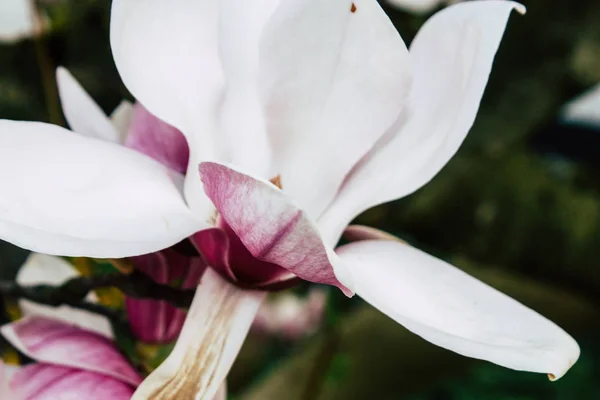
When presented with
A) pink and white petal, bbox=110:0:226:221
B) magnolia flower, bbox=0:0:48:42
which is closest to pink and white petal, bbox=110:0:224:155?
pink and white petal, bbox=110:0:226:221

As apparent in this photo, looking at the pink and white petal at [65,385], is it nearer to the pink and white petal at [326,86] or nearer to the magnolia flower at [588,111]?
the pink and white petal at [326,86]

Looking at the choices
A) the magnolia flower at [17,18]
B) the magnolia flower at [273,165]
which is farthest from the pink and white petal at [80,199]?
the magnolia flower at [17,18]

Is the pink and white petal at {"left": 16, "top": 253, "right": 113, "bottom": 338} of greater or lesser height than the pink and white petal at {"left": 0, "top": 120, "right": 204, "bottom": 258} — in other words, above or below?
below

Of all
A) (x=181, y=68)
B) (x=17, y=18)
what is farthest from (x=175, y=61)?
(x=17, y=18)

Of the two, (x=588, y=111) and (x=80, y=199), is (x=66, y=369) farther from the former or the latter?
(x=588, y=111)

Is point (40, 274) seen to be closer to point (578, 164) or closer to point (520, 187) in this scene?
point (520, 187)

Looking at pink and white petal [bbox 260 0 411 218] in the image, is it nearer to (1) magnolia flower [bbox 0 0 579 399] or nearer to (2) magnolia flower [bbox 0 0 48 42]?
(1) magnolia flower [bbox 0 0 579 399]

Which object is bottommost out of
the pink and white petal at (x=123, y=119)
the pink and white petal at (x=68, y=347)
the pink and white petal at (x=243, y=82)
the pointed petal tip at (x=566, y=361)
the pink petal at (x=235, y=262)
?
the pink and white petal at (x=68, y=347)
